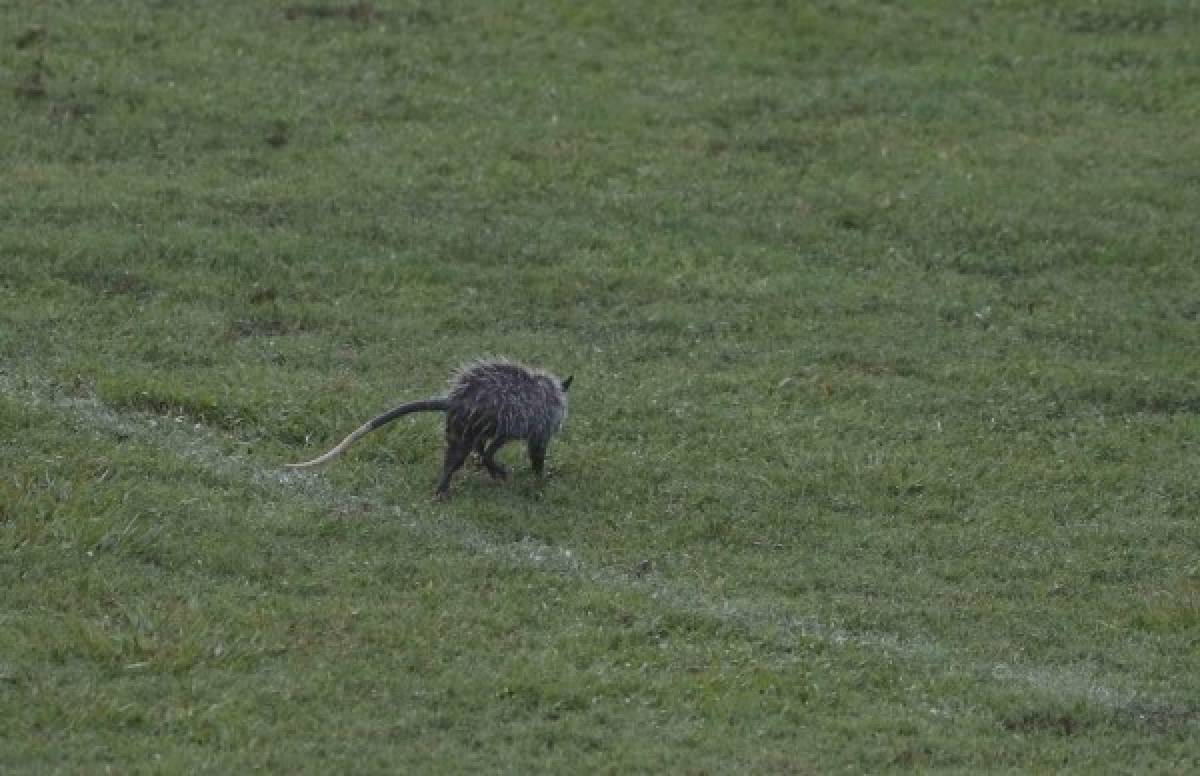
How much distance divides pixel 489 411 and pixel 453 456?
1.28 feet

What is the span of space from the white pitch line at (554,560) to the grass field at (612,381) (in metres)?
0.04

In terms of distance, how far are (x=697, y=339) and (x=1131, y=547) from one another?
424 cm

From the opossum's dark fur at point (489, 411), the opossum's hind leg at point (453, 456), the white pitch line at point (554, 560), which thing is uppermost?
the opossum's dark fur at point (489, 411)

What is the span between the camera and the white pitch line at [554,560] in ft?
35.8

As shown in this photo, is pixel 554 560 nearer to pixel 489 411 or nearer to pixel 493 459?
pixel 489 411

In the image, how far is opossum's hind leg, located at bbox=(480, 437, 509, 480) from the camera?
505 inches

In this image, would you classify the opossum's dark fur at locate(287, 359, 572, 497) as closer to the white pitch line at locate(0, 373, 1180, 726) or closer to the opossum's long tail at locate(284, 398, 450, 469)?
the opossum's long tail at locate(284, 398, 450, 469)

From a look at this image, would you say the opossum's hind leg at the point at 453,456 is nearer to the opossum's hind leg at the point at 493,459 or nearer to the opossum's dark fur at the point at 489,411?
the opossum's dark fur at the point at 489,411

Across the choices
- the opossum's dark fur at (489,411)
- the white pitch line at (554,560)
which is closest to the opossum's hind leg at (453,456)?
the opossum's dark fur at (489,411)

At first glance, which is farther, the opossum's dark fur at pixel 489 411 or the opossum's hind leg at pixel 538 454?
the opossum's hind leg at pixel 538 454

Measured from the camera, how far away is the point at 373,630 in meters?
10.8

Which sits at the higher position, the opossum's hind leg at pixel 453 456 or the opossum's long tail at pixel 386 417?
the opossum's long tail at pixel 386 417

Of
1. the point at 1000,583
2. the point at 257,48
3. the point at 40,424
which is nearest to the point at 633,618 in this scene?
the point at 1000,583

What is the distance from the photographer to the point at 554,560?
1203 centimetres
